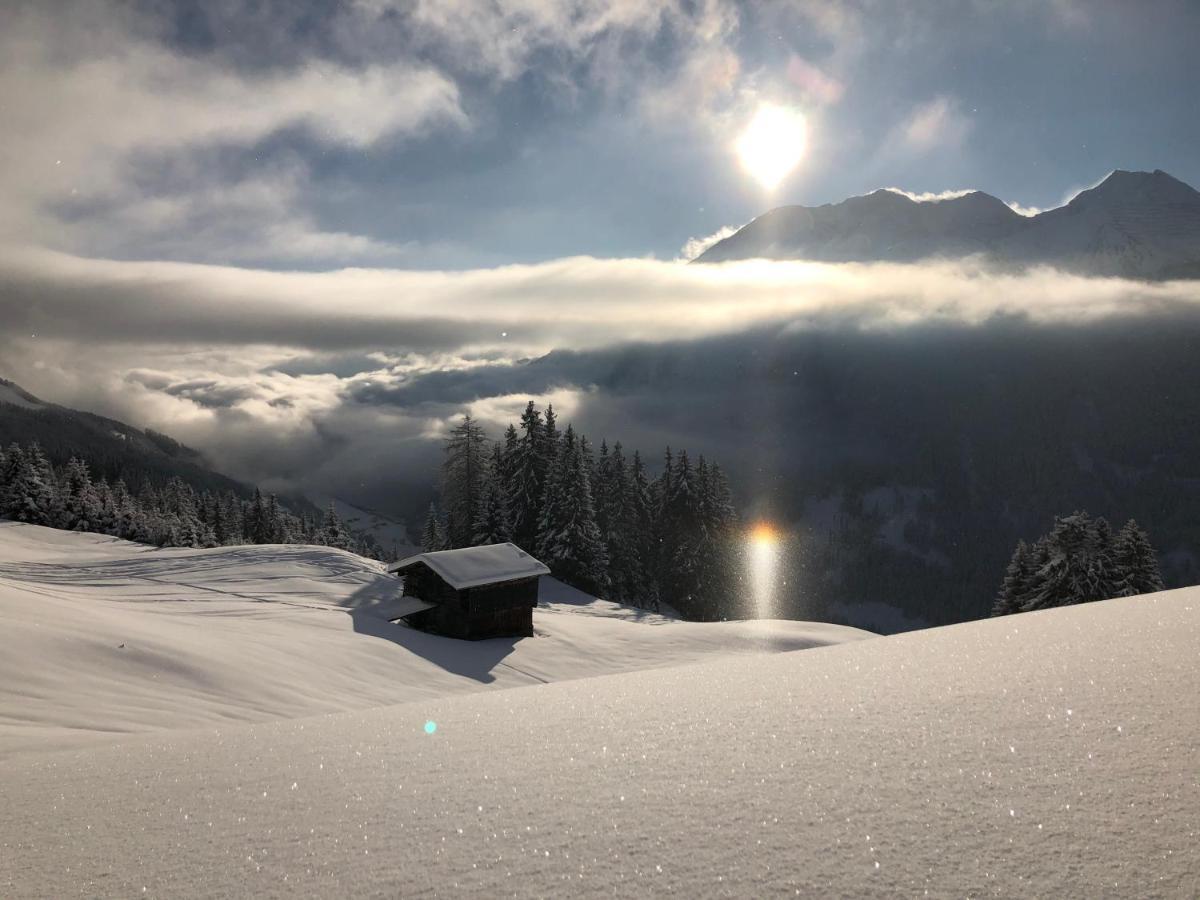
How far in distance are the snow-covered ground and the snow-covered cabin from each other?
2274cm

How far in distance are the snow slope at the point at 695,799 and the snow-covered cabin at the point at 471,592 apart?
76.5ft

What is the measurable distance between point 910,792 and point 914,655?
378 centimetres

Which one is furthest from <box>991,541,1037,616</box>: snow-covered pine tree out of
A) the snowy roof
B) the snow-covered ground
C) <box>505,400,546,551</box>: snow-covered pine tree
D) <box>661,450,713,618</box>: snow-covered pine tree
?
the snow-covered ground

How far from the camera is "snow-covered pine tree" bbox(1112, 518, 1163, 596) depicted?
3419cm

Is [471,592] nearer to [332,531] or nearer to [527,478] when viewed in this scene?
[527,478]

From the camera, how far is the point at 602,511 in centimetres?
5644

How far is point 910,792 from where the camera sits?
3.07 meters

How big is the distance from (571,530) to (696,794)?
150 ft

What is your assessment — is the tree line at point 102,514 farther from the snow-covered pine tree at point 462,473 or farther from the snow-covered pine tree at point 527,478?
the snow-covered pine tree at point 527,478

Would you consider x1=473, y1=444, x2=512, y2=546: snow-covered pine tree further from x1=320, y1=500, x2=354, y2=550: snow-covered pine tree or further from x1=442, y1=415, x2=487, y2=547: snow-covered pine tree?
x1=320, y1=500, x2=354, y2=550: snow-covered pine tree

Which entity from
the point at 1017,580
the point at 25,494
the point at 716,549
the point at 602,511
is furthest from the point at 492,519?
the point at 25,494

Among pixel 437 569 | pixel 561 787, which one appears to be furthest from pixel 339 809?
pixel 437 569

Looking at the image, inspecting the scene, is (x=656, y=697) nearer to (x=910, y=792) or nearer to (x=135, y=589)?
(x=910, y=792)

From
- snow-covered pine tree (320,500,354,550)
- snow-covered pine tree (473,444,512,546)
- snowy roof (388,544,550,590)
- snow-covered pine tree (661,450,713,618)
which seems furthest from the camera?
snow-covered pine tree (320,500,354,550)
